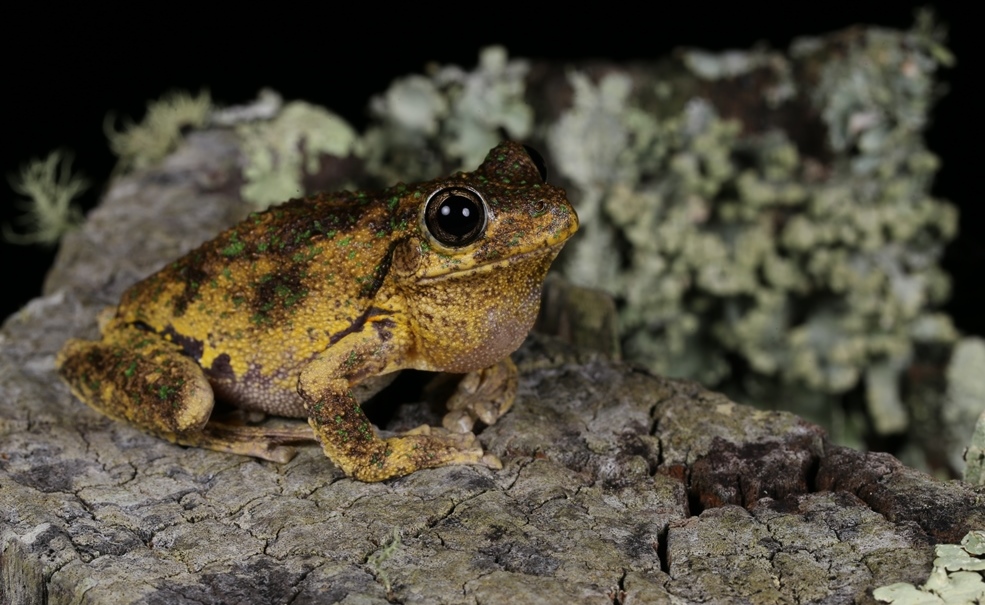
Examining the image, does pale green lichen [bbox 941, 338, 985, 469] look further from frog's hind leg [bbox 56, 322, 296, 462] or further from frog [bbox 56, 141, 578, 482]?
frog's hind leg [bbox 56, 322, 296, 462]

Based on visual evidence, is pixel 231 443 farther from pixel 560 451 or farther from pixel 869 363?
pixel 869 363

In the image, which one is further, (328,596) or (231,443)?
(231,443)

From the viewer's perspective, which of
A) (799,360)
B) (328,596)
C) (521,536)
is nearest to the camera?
(328,596)

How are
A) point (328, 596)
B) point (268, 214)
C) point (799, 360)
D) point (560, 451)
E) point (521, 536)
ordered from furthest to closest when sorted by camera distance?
point (799, 360), point (268, 214), point (560, 451), point (521, 536), point (328, 596)

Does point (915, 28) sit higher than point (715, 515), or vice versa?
point (915, 28)

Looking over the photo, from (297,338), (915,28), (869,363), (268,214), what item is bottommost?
(869,363)

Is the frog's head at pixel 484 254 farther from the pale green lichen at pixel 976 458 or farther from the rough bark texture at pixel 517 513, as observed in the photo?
the pale green lichen at pixel 976 458

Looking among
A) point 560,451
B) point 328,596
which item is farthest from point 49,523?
point 560,451

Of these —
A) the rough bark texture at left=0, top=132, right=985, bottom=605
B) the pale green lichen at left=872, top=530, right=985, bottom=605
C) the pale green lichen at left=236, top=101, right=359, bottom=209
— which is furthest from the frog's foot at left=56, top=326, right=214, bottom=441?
the pale green lichen at left=872, top=530, right=985, bottom=605
